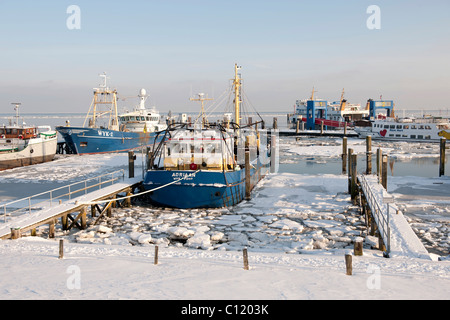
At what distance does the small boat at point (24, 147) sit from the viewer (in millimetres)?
33375

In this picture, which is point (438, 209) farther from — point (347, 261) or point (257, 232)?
point (347, 261)

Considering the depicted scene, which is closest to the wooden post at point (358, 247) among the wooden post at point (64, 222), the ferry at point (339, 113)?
the wooden post at point (64, 222)

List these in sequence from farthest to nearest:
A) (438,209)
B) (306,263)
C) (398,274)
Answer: (438,209)
(306,263)
(398,274)

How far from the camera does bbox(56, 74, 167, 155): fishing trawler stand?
43.2 m

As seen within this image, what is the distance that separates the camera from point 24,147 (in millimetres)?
35625

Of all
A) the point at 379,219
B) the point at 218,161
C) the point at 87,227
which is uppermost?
the point at 218,161

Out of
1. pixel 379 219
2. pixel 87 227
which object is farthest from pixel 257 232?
pixel 87 227

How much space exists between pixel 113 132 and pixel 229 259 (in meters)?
38.3

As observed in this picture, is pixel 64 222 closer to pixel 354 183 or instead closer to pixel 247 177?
pixel 247 177

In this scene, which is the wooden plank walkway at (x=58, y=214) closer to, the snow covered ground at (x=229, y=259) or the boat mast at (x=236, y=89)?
the snow covered ground at (x=229, y=259)

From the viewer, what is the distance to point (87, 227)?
1584cm

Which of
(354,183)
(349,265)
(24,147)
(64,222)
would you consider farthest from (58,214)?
(24,147)

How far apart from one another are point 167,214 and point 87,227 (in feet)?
11.4

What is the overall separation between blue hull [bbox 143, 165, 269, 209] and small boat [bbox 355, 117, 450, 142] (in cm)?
4746
